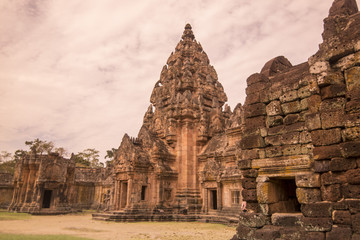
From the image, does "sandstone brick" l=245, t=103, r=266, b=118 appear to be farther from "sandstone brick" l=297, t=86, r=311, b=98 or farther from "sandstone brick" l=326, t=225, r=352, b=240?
"sandstone brick" l=326, t=225, r=352, b=240

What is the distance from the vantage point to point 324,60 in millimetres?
5508

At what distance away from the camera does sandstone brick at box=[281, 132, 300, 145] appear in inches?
242

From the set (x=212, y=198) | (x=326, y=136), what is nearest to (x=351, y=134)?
(x=326, y=136)

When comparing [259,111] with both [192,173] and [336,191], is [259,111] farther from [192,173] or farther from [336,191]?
[192,173]

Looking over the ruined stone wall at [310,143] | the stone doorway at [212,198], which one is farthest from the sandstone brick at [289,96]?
the stone doorway at [212,198]

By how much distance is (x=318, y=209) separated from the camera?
200 inches

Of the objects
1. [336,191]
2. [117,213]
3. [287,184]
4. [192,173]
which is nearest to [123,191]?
[117,213]

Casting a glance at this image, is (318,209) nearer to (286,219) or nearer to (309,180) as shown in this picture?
(309,180)

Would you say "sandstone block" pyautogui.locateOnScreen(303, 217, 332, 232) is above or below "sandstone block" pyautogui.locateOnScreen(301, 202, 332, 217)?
below

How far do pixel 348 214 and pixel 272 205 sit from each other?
1.94 m

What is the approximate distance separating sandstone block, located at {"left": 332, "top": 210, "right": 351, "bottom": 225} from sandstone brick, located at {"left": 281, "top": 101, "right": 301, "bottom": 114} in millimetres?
2493

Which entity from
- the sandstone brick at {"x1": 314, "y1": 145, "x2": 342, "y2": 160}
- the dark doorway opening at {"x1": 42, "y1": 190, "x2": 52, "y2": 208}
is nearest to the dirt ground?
the sandstone brick at {"x1": 314, "y1": 145, "x2": 342, "y2": 160}

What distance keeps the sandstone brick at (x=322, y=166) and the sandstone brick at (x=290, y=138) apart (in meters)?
1.01

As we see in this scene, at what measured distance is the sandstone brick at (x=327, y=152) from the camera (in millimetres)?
4902
